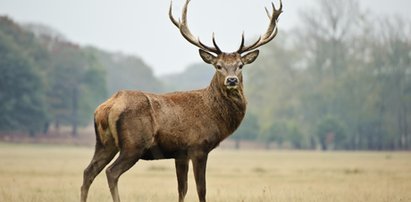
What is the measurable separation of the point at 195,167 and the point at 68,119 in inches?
2942

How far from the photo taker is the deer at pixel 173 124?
12227 mm

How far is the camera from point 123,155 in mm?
12219

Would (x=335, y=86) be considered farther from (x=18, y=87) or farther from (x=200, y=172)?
(x=200, y=172)

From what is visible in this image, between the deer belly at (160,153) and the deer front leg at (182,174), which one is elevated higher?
the deer belly at (160,153)

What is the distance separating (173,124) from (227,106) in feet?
3.83

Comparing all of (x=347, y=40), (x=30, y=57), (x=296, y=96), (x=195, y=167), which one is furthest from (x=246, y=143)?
(x=195, y=167)

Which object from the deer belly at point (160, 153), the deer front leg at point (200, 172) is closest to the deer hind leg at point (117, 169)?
the deer belly at point (160, 153)

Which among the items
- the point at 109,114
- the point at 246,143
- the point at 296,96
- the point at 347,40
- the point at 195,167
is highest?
the point at 109,114

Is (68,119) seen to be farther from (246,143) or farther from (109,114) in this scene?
(109,114)

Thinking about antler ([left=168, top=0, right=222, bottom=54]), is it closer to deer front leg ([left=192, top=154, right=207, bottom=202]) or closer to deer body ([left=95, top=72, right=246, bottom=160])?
deer body ([left=95, top=72, right=246, bottom=160])

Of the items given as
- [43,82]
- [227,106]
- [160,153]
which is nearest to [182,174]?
[160,153]

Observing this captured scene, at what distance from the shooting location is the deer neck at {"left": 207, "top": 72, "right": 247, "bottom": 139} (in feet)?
43.9

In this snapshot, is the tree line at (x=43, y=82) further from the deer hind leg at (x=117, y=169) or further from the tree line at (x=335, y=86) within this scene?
the deer hind leg at (x=117, y=169)

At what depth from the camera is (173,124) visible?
508 inches
